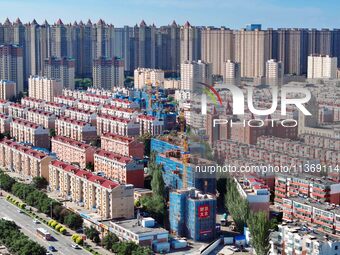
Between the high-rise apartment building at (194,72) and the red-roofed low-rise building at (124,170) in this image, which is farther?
the high-rise apartment building at (194,72)

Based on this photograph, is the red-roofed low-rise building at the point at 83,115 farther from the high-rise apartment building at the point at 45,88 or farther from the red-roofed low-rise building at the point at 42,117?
the high-rise apartment building at the point at 45,88

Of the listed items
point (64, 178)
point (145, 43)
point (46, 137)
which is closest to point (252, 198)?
point (64, 178)

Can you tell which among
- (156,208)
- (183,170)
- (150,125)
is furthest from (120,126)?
(156,208)

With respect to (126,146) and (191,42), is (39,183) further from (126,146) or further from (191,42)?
(191,42)

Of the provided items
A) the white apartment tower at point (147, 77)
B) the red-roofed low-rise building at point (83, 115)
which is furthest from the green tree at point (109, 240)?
the white apartment tower at point (147, 77)

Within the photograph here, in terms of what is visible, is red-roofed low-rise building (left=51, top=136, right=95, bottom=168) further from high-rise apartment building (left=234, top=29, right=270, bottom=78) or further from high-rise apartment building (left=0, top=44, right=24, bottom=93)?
high-rise apartment building (left=234, top=29, right=270, bottom=78)

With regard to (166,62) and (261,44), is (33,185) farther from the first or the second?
(166,62)
